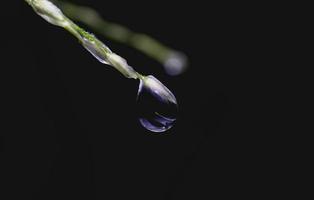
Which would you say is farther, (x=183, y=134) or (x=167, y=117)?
(x=183, y=134)

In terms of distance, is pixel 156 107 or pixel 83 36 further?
pixel 156 107

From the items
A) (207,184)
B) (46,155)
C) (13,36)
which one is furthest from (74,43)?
(207,184)

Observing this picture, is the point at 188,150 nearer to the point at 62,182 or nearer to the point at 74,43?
the point at 62,182

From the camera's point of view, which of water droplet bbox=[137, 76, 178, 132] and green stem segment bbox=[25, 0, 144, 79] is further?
water droplet bbox=[137, 76, 178, 132]

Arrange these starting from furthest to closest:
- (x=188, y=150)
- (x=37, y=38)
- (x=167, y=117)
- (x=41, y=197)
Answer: (x=188, y=150) < (x=41, y=197) < (x=37, y=38) < (x=167, y=117)

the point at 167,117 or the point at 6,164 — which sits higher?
the point at 6,164

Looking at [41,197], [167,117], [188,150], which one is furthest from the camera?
[188,150]

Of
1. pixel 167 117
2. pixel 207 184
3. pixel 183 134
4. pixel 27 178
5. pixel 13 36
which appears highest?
pixel 13 36

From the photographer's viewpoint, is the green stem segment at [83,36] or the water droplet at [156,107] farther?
the water droplet at [156,107]
